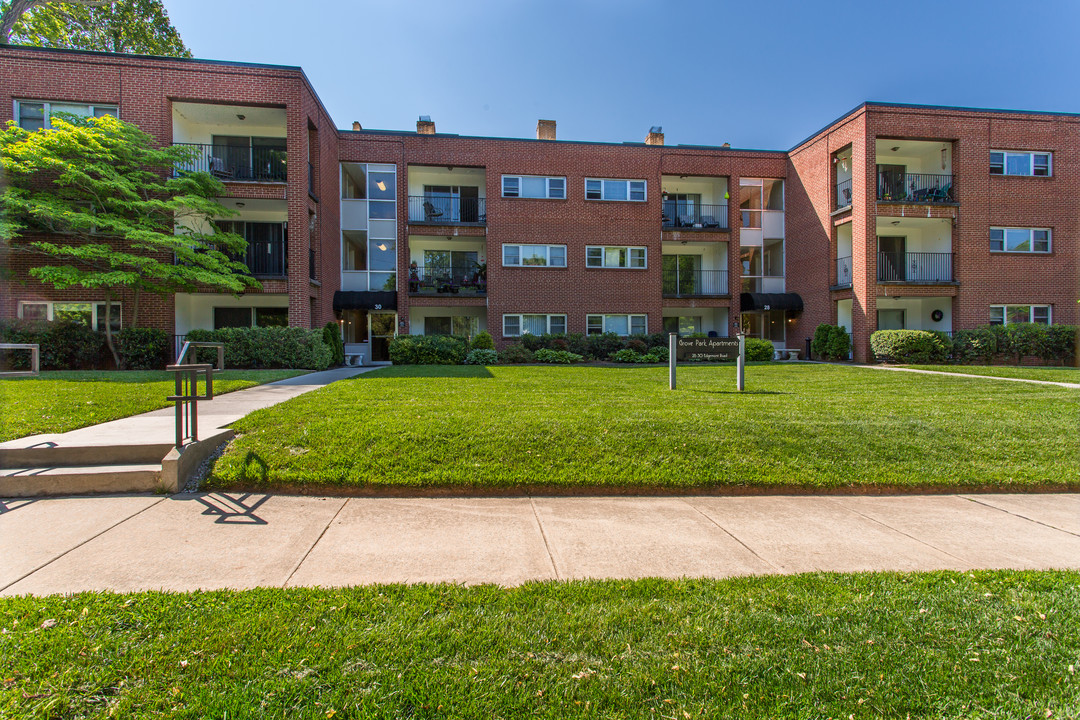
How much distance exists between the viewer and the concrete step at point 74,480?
4262mm

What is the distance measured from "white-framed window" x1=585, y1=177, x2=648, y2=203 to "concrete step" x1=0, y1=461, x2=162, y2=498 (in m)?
19.6

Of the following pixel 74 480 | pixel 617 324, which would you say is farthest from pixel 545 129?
pixel 74 480

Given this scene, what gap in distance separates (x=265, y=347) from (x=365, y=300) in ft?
18.6

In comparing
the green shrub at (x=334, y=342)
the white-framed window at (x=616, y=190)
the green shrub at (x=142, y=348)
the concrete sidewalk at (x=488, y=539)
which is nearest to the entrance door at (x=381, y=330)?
the green shrub at (x=334, y=342)

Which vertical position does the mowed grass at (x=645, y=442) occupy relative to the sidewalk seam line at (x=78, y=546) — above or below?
above

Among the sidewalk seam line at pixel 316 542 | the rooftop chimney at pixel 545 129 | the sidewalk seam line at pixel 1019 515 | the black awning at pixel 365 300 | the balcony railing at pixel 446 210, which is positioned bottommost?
the sidewalk seam line at pixel 1019 515

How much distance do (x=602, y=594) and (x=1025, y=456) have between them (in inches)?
238

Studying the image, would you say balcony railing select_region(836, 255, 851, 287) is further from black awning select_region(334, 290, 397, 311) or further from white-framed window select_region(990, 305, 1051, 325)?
black awning select_region(334, 290, 397, 311)

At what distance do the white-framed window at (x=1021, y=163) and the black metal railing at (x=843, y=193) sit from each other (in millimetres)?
5461

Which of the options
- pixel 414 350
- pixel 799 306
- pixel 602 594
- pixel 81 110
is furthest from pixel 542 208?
pixel 602 594

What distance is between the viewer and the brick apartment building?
18266 mm

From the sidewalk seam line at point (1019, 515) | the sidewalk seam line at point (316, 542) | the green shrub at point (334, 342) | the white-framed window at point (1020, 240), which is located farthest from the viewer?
the white-framed window at point (1020, 240)

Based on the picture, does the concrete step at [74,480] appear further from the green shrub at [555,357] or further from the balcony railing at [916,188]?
the balcony railing at [916,188]

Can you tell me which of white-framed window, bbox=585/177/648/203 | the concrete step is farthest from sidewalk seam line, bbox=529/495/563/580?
white-framed window, bbox=585/177/648/203
